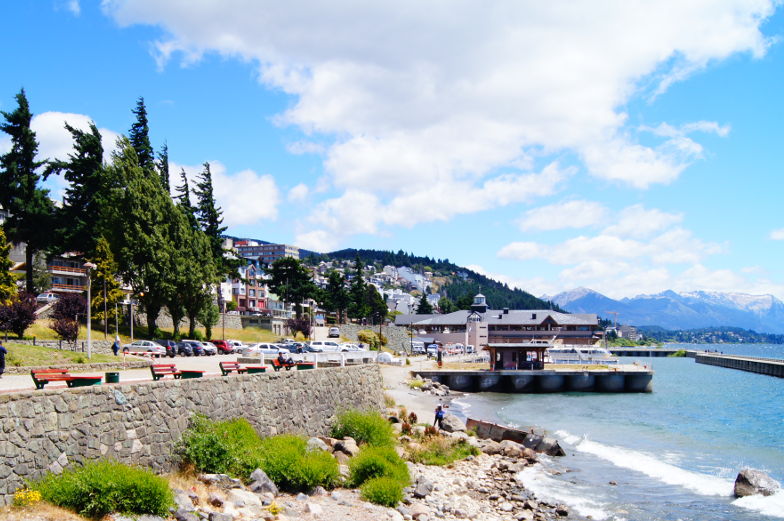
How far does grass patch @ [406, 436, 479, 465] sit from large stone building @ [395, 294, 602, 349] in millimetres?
90083

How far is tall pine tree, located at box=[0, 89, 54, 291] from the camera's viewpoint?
179 feet

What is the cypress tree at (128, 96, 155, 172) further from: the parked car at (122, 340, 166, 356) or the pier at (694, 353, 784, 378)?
the pier at (694, 353, 784, 378)

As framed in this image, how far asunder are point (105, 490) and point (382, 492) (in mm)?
7586

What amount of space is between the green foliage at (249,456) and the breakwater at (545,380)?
44.8 metres


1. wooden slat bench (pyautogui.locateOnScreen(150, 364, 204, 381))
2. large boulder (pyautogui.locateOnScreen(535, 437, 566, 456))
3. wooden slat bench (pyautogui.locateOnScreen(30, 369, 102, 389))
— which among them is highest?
wooden slat bench (pyautogui.locateOnScreen(30, 369, 102, 389))

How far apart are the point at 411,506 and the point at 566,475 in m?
10.5

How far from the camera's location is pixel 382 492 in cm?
1700

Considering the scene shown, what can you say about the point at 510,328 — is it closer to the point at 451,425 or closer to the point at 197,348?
the point at 197,348

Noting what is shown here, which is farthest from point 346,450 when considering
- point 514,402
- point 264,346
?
point 514,402

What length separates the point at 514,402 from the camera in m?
53.2

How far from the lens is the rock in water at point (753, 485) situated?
2298 cm

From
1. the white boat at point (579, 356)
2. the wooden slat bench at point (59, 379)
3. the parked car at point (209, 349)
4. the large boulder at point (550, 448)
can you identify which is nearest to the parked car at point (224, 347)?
the parked car at point (209, 349)

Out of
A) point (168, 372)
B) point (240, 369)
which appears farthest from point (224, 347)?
point (168, 372)

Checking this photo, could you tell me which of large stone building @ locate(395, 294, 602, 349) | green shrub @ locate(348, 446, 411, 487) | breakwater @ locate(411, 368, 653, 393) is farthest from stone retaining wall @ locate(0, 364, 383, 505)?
large stone building @ locate(395, 294, 602, 349)
